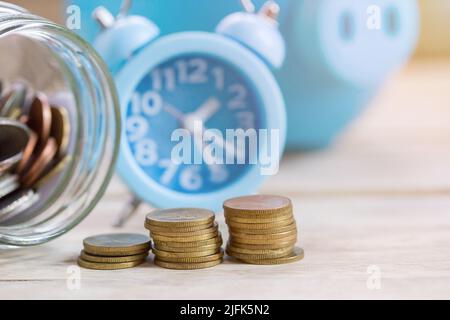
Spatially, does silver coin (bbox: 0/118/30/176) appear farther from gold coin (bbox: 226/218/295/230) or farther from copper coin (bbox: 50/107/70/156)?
gold coin (bbox: 226/218/295/230)

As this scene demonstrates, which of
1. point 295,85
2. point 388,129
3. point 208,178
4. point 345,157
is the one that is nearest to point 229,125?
point 208,178

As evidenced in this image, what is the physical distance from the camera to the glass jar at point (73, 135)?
0.81 meters

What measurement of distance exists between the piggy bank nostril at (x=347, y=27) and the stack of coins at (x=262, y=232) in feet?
1.30

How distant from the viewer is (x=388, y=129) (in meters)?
1.72

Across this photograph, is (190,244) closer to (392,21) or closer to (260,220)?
(260,220)

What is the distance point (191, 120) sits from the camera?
1.02 m

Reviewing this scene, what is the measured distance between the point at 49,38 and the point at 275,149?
1.03ft

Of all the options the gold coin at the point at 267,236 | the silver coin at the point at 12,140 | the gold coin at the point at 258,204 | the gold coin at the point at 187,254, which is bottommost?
the gold coin at the point at 187,254

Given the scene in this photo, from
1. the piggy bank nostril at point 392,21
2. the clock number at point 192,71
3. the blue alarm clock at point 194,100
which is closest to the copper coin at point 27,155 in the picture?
the blue alarm clock at point 194,100

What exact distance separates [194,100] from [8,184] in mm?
286

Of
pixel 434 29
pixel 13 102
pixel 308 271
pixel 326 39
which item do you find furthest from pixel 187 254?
pixel 434 29

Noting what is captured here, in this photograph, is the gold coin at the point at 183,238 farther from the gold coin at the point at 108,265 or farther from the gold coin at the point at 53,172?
the gold coin at the point at 53,172

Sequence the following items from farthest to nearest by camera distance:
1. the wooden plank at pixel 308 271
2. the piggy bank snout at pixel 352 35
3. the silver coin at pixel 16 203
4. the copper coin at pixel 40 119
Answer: the piggy bank snout at pixel 352 35 → the copper coin at pixel 40 119 → the silver coin at pixel 16 203 → the wooden plank at pixel 308 271

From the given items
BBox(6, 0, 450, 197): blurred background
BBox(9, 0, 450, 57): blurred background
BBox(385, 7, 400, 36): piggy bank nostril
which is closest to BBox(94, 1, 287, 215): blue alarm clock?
BBox(6, 0, 450, 197): blurred background
